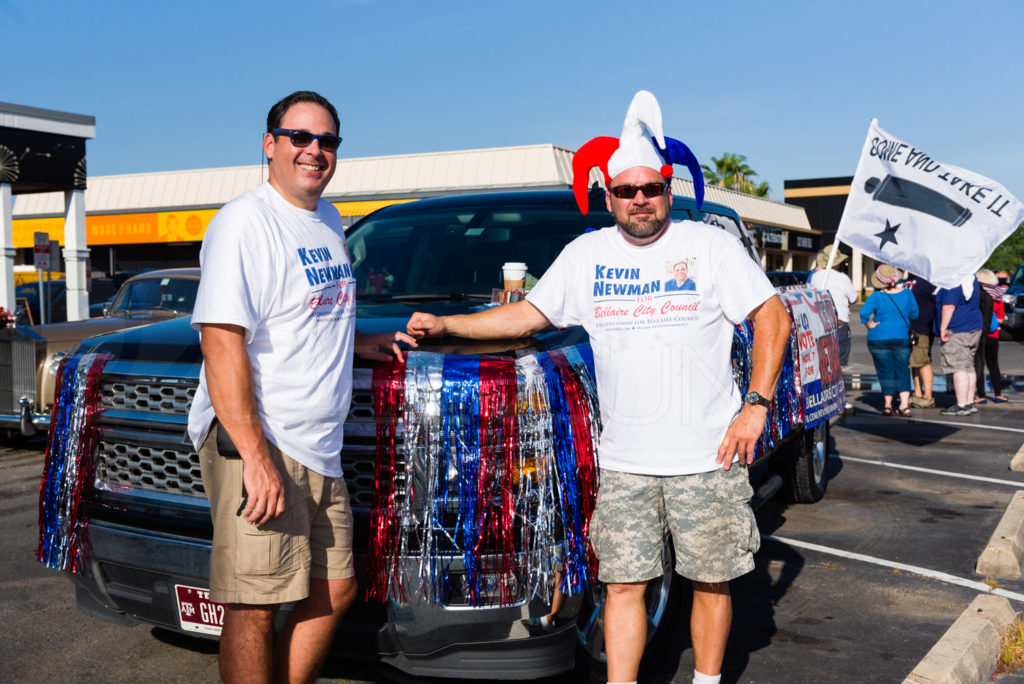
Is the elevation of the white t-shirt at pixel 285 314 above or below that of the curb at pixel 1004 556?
above

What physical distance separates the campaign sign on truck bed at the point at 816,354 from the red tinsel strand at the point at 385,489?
10.1 feet

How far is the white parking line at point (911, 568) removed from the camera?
16.6 ft

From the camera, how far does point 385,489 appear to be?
3053mm

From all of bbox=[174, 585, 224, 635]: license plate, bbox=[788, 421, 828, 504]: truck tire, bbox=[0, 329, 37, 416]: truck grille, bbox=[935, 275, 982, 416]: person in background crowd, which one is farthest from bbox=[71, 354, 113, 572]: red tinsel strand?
bbox=[935, 275, 982, 416]: person in background crowd

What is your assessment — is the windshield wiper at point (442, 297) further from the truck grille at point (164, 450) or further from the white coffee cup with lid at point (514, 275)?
the truck grille at point (164, 450)

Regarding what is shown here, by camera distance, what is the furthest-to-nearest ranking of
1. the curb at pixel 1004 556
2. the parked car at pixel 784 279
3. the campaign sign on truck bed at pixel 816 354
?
the parked car at pixel 784 279, the campaign sign on truck bed at pixel 816 354, the curb at pixel 1004 556

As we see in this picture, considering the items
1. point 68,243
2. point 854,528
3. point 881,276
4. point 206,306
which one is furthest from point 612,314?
point 68,243

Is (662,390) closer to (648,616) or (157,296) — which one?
(648,616)

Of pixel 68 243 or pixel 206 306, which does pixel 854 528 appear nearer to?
pixel 206 306

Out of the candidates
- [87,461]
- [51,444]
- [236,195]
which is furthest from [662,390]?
[236,195]

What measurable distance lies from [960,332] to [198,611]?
34.6 feet

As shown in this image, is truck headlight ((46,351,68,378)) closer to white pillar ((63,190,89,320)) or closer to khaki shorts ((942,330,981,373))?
→ khaki shorts ((942,330,981,373))

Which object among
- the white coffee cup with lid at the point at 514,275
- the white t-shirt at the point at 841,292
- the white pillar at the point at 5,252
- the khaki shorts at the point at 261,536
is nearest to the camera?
the khaki shorts at the point at 261,536

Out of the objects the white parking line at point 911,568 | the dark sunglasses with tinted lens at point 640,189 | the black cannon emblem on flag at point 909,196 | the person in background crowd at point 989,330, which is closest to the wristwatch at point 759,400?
the dark sunglasses with tinted lens at point 640,189
